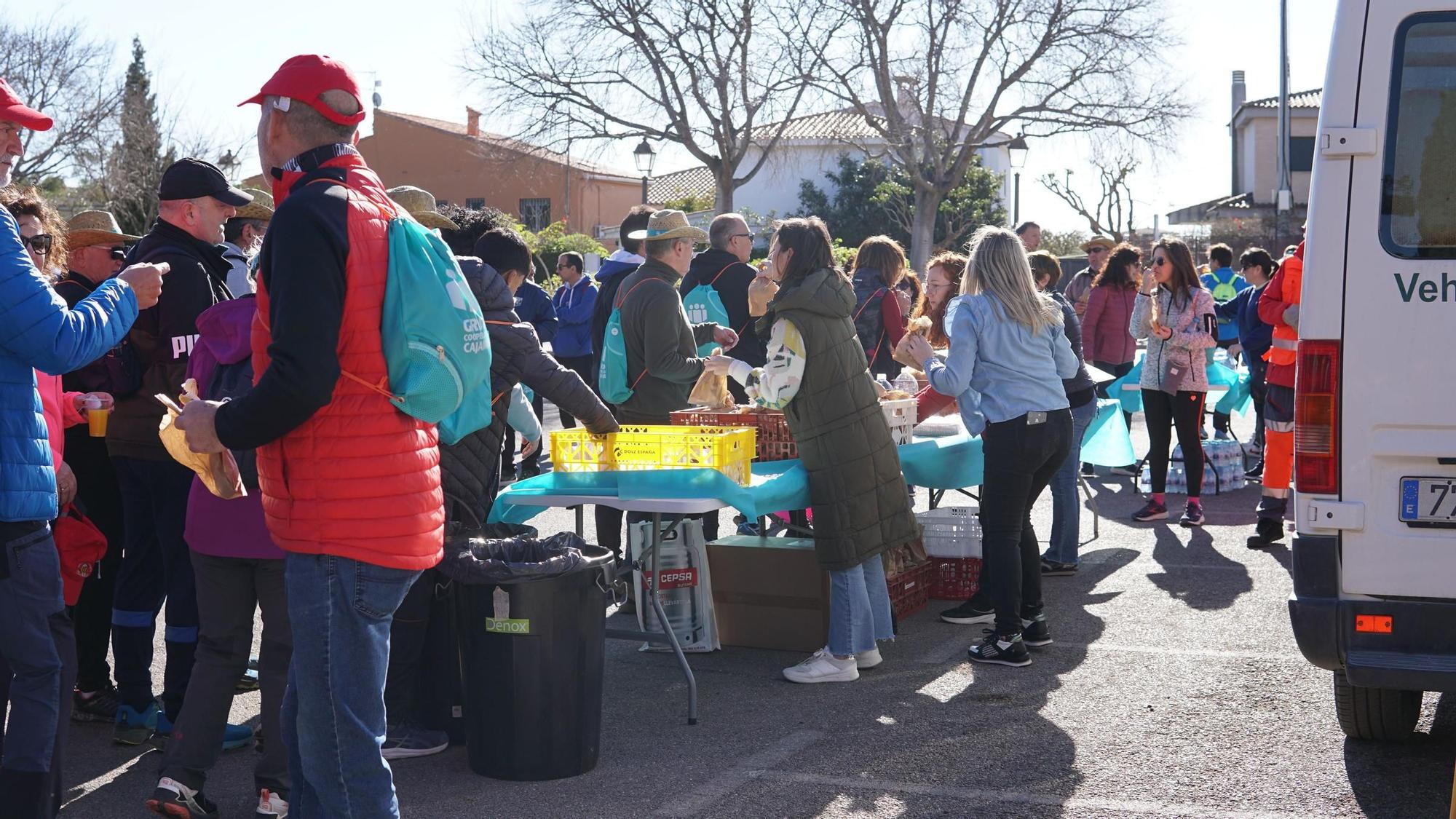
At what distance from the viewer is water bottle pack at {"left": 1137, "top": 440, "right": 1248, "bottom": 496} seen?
39.1ft

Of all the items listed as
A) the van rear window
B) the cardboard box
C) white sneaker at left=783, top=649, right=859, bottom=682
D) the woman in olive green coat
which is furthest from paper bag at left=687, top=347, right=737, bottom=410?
the van rear window

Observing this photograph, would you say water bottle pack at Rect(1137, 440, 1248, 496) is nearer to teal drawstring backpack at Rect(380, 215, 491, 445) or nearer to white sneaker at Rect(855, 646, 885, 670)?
white sneaker at Rect(855, 646, 885, 670)

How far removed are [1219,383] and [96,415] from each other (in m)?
9.95

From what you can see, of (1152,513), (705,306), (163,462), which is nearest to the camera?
(163,462)

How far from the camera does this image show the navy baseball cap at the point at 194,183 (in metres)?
4.87

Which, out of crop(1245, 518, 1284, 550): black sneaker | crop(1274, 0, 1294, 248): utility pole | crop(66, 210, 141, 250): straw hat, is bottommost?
crop(1245, 518, 1284, 550): black sneaker

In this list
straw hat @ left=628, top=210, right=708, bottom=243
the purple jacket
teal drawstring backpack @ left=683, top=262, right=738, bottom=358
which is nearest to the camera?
the purple jacket

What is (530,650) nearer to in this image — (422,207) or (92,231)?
(422,207)

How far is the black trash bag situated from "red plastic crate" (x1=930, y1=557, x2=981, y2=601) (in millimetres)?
3407

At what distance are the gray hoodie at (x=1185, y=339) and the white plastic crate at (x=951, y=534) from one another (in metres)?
2.61

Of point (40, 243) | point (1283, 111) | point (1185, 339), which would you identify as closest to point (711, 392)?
point (40, 243)

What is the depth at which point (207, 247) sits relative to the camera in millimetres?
5043

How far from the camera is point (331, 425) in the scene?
313 centimetres

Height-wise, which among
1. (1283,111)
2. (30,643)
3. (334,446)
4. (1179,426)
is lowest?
(30,643)
